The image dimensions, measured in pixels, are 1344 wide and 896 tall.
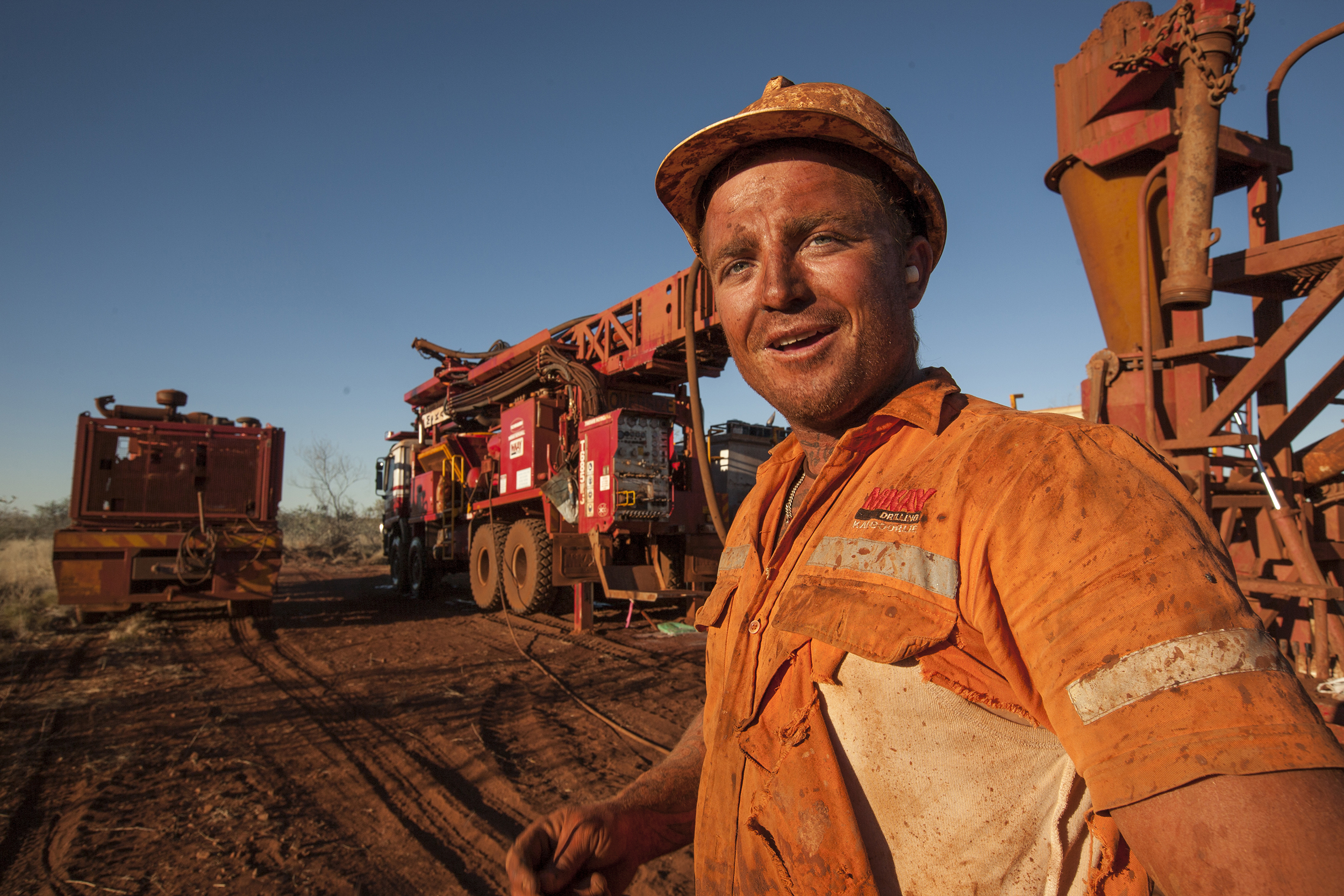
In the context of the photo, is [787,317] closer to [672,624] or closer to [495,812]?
[495,812]

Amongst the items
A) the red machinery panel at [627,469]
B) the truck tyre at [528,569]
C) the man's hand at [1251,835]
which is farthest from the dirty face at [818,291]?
the truck tyre at [528,569]

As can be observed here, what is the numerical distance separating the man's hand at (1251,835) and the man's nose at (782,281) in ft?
2.93

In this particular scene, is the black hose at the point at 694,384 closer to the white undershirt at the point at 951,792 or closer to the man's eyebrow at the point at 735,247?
the man's eyebrow at the point at 735,247

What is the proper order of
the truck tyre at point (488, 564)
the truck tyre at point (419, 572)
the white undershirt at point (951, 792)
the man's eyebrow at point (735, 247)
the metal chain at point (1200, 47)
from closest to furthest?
the white undershirt at point (951, 792)
the man's eyebrow at point (735, 247)
the metal chain at point (1200, 47)
the truck tyre at point (488, 564)
the truck tyre at point (419, 572)

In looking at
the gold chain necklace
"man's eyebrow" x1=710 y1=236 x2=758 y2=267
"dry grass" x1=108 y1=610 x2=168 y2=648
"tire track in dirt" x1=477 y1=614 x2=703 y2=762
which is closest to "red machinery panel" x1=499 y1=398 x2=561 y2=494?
"tire track in dirt" x1=477 y1=614 x2=703 y2=762

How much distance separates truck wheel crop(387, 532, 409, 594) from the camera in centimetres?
1482

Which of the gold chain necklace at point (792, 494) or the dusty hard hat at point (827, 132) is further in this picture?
the gold chain necklace at point (792, 494)

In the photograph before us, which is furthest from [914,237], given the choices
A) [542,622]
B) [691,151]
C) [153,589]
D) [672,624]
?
[153,589]

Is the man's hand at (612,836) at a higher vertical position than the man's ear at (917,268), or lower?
lower

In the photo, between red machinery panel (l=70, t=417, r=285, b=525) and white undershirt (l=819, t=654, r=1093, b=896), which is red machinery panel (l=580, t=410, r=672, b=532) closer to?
red machinery panel (l=70, t=417, r=285, b=525)

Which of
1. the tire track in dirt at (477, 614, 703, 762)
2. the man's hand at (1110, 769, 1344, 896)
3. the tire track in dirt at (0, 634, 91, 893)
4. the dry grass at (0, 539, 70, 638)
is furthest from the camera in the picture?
the dry grass at (0, 539, 70, 638)

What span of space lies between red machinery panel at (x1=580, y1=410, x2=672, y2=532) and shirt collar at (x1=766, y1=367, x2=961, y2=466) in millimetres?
6976

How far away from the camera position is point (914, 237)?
4.69 feet

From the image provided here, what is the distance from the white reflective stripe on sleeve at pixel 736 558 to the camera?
1415 millimetres
